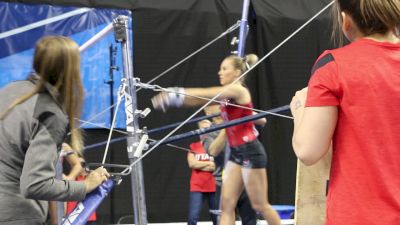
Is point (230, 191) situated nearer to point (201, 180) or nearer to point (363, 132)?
point (201, 180)

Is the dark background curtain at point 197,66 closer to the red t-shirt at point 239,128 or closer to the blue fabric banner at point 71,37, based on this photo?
the blue fabric banner at point 71,37

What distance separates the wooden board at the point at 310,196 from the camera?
94.4 inches

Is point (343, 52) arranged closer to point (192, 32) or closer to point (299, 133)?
point (299, 133)

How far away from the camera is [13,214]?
201 centimetres

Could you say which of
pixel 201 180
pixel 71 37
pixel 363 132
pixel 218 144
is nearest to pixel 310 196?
pixel 363 132

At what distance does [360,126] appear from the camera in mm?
1501

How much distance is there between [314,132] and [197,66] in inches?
259

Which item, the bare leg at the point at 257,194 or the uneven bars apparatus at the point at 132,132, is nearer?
the uneven bars apparatus at the point at 132,132

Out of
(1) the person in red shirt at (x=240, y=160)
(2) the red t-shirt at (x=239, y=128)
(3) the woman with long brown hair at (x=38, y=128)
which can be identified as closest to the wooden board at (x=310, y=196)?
(3) the woman with long brown hair at (x=38, y=128)

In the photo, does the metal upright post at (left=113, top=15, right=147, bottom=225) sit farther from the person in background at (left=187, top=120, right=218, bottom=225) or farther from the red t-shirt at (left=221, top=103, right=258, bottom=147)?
the person in background at (left=187, top=120, right=218, bottom=225)

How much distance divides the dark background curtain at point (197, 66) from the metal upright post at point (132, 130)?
4.15 metres

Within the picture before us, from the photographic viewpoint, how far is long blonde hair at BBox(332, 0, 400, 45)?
1509 millimetres

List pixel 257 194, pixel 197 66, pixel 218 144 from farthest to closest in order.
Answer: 1. pixel 197 66
2. pixel 218 144
3. pixel 257 194

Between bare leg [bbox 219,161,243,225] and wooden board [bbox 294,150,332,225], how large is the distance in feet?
7.65
